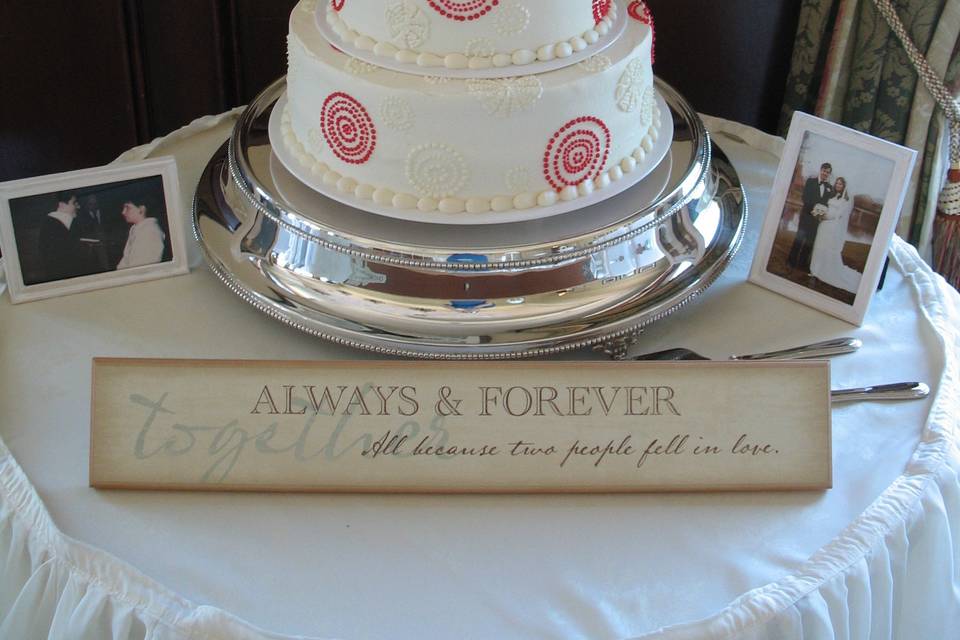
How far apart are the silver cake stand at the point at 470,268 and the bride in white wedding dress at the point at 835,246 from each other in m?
0.09

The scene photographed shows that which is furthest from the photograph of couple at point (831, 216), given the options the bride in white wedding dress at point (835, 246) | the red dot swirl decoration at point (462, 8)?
the red dot swirl decoration at point (462, 8)

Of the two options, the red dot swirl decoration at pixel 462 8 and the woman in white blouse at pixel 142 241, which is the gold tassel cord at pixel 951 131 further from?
the woman in white blouse at pixel 142 241

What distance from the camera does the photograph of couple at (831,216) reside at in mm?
1164

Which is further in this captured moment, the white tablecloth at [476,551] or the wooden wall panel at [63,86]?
the wooden wall panel at [63,86]

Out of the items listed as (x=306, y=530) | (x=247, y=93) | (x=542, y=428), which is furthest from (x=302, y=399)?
(x=247, y=93)

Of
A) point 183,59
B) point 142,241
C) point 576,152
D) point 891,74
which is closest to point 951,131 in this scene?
point 891,74

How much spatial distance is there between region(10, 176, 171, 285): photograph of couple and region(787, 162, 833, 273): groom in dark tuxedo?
72 centimetres

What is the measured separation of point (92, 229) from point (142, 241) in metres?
0.06

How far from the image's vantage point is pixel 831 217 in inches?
47.0

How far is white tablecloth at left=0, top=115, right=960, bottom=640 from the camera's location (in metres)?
0.88

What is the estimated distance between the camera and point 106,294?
1.24 meters

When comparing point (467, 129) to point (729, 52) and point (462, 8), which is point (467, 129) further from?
point (729, 52)

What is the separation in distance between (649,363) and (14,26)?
1.40m

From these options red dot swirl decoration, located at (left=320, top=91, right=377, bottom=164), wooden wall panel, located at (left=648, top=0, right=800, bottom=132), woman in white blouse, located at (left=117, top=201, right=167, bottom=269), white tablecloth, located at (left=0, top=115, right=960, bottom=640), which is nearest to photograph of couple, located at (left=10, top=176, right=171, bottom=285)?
woman in white blouse, located at (left=117, top=201, right=167, bottom=269)
